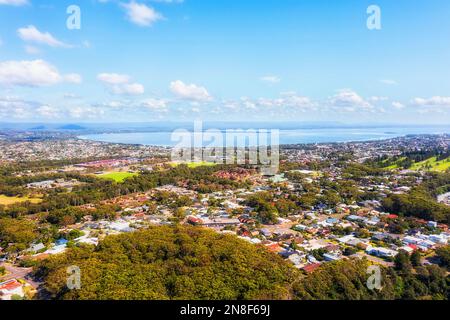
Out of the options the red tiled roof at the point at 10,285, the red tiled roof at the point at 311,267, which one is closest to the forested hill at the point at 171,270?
the red tiled roof at the point at 10,285

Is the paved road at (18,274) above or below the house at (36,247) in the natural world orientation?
below

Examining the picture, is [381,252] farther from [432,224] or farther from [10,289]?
[10,289]

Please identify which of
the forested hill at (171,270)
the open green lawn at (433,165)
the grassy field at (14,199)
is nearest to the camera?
the forested hill at (171,270)

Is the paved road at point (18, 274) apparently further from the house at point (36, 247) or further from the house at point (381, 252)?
the house at point (381, 252)

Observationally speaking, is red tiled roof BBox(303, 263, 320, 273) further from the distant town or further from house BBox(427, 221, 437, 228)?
house BBox(427, 221, 437, 228)

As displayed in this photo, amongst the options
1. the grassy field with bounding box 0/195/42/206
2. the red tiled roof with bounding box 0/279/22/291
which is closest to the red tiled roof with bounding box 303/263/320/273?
the red tiled roof with bounding box 0/279/22/291

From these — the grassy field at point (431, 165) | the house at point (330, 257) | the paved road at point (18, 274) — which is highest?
the grassy field at point (431, 165)

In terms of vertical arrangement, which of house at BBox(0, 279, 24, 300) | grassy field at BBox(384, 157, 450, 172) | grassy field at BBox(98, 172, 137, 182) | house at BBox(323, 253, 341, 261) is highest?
grassy field at BBox(384, 157, 450, 172)

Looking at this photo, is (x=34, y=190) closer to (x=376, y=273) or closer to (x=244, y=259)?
(x=244, y=259)

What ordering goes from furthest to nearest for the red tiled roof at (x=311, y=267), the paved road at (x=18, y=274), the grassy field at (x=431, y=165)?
the grassy field at (x=431, y=165), the red tiled roof at (x=311, y=267), the paved road at (x=18, y=274)

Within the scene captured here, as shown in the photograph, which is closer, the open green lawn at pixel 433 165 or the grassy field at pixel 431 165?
the grassy field at pixel 431 165
